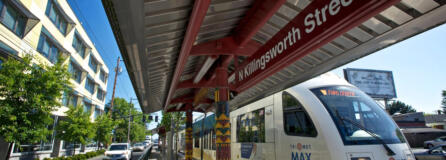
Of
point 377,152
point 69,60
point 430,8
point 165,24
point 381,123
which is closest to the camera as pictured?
point 430,8

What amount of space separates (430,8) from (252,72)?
292 centimetres

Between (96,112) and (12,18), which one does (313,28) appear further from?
(96,112)

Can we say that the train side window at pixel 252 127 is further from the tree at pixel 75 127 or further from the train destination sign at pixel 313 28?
the tree at pixel 75 127

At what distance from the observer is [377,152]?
438 centimetres

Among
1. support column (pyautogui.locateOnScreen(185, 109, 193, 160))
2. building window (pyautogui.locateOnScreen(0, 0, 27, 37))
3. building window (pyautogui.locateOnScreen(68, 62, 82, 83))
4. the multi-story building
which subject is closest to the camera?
support column (pyautogui.locateOnScreen(185, 109, 193, 160))

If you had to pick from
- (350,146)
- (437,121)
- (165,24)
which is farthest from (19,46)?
(437,121)

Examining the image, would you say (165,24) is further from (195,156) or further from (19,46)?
(19,46)

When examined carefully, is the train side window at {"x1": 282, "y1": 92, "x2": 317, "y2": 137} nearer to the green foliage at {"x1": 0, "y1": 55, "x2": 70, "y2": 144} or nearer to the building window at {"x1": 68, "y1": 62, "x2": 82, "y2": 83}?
the green foliage at {"x1": 0, "y1": 55, "x2": 70, "y2": 144}

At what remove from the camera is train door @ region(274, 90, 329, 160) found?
15.3 ft

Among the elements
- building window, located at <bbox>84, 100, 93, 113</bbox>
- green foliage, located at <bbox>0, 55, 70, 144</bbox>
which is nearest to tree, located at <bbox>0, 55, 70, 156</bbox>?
green foliage, located at <bbox>0, 55, 70, 144</bbox>

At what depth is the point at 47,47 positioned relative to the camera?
1925cm

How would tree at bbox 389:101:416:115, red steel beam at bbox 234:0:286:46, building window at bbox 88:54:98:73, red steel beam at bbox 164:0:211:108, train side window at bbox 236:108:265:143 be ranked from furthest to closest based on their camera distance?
tree at bbox 389:101:416:115 → building window at bbox 88:54:98:73 → train side window at bbox 236:108:265:143 → red steel beam at bbox 234:0:286:46 → red steel beam at bbox 164:0:211:108

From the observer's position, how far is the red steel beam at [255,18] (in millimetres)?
3988

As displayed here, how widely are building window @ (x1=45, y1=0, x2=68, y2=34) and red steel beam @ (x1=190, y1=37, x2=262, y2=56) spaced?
1820 cm
